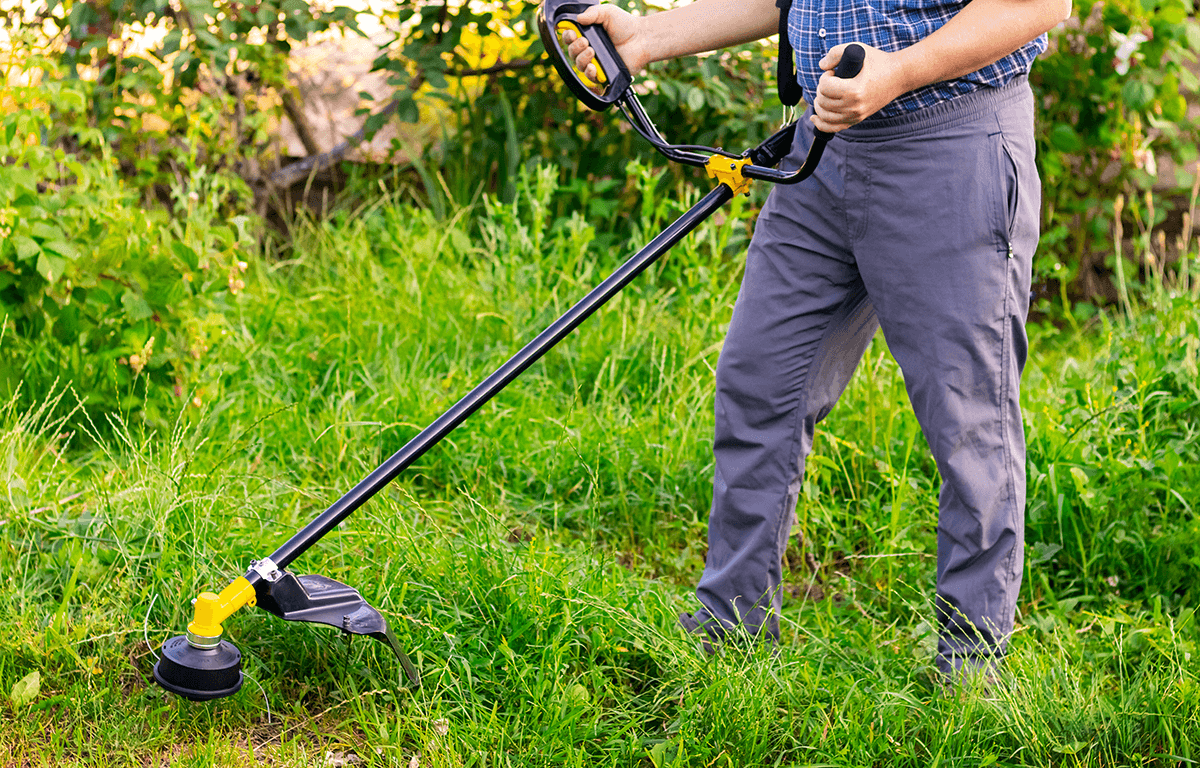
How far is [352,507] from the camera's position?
1777mm

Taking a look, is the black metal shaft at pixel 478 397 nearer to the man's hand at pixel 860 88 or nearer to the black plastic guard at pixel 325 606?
the black plastic guard at pixel 325 606

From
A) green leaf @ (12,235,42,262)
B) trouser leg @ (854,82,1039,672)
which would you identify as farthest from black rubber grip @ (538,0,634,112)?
green leaf @ (12,235,42,262)

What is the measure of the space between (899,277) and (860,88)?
39 cm

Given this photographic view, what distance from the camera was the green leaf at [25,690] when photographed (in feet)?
6.09

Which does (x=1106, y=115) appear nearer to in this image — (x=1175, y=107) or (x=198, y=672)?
(x=1175, y=107)

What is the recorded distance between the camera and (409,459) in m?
1.79

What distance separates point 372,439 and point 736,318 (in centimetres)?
114

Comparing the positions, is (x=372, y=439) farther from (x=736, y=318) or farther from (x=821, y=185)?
(x=821, y=185)

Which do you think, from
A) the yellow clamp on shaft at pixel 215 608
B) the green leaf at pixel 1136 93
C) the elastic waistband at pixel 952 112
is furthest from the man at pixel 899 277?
the green leaf at pixel 1136 93

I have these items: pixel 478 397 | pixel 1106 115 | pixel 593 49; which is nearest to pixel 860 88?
pixel 593 49

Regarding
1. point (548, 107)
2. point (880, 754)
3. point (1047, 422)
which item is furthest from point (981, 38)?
point (548, 107)

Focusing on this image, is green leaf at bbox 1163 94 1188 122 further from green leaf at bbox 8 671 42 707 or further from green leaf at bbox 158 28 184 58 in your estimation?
green leaf at bbox 8 671 42 707

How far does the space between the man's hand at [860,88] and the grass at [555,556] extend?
0.97m

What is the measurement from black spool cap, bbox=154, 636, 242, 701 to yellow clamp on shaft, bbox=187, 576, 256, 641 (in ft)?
0.09
